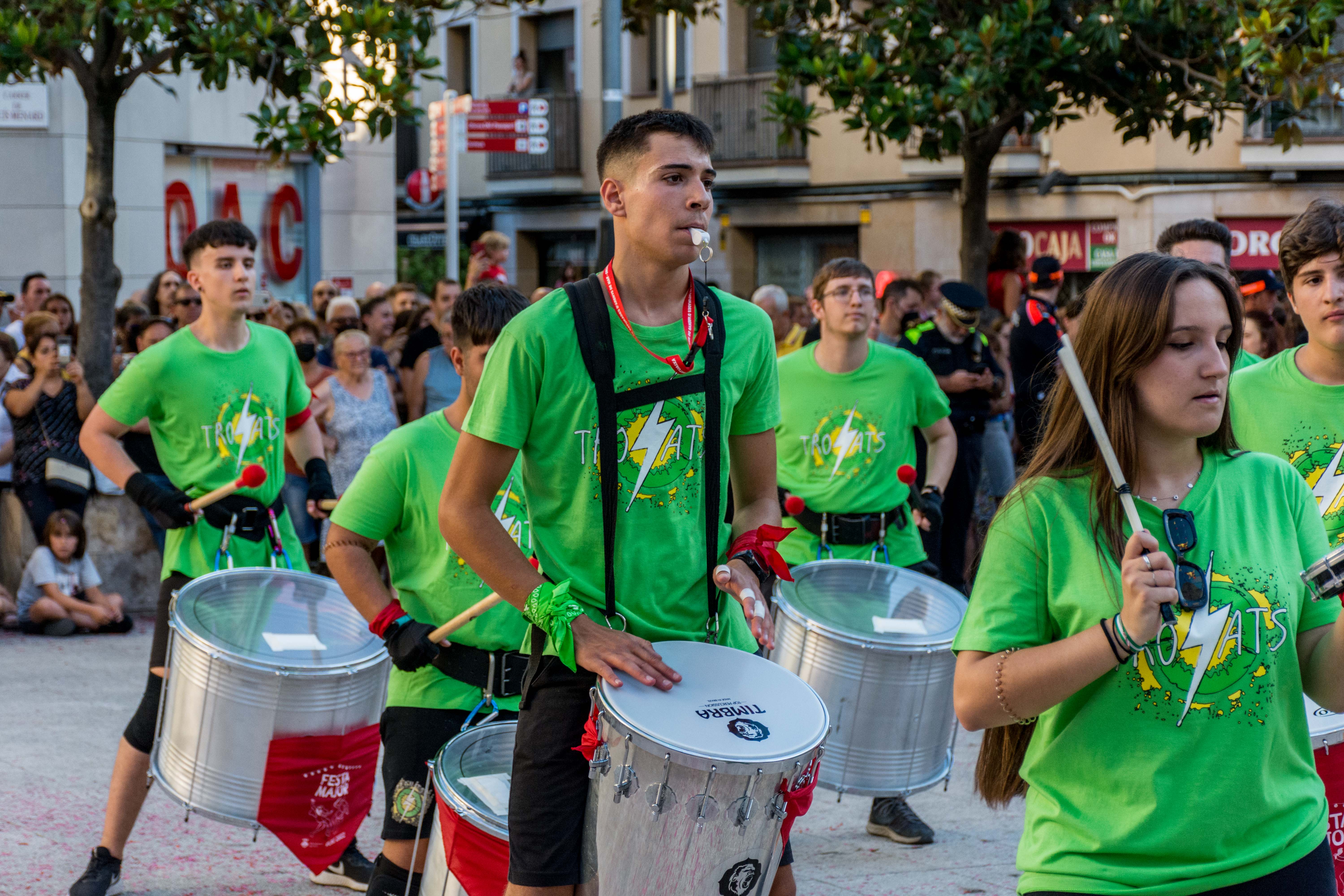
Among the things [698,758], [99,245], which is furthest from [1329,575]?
[99,245]

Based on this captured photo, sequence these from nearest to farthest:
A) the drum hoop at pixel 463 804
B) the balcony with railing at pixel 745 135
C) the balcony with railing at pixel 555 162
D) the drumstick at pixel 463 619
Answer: the drum hoop at pixel 463 804, the drumstick at pixel 463 619, the balcony with railing at pixel 745 135, the balcony with railing at pixel 555 162

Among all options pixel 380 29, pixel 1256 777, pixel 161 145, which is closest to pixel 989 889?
pixel 1256 777

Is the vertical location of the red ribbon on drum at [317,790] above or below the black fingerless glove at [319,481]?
below

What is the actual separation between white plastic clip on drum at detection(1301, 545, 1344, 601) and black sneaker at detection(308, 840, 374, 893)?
134 inches

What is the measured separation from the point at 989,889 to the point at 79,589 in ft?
19.2

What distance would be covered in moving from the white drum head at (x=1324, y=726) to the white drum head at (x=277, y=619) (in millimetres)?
2276

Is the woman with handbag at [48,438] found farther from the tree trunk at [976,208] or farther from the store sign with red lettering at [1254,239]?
the store sign with red lettering at [1254,239]

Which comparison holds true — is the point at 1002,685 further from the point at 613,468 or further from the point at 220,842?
the point at 220,842

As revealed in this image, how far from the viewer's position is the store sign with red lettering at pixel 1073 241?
21.8m

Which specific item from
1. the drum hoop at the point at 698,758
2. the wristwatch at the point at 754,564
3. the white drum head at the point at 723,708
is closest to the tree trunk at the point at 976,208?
the wristwatch at the point at 754,564

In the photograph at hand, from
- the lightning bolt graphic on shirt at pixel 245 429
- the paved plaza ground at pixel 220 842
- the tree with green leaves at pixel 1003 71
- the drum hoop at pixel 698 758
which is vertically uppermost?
the tree with green leaves at pixel 1003 71

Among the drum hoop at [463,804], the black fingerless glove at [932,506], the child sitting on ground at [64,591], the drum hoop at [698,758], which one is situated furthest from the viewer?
the child sitting on ground at [64,591]

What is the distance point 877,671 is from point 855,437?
1345 millimetres

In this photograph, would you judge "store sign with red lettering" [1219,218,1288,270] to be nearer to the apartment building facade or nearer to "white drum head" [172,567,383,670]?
the apartment building facade
